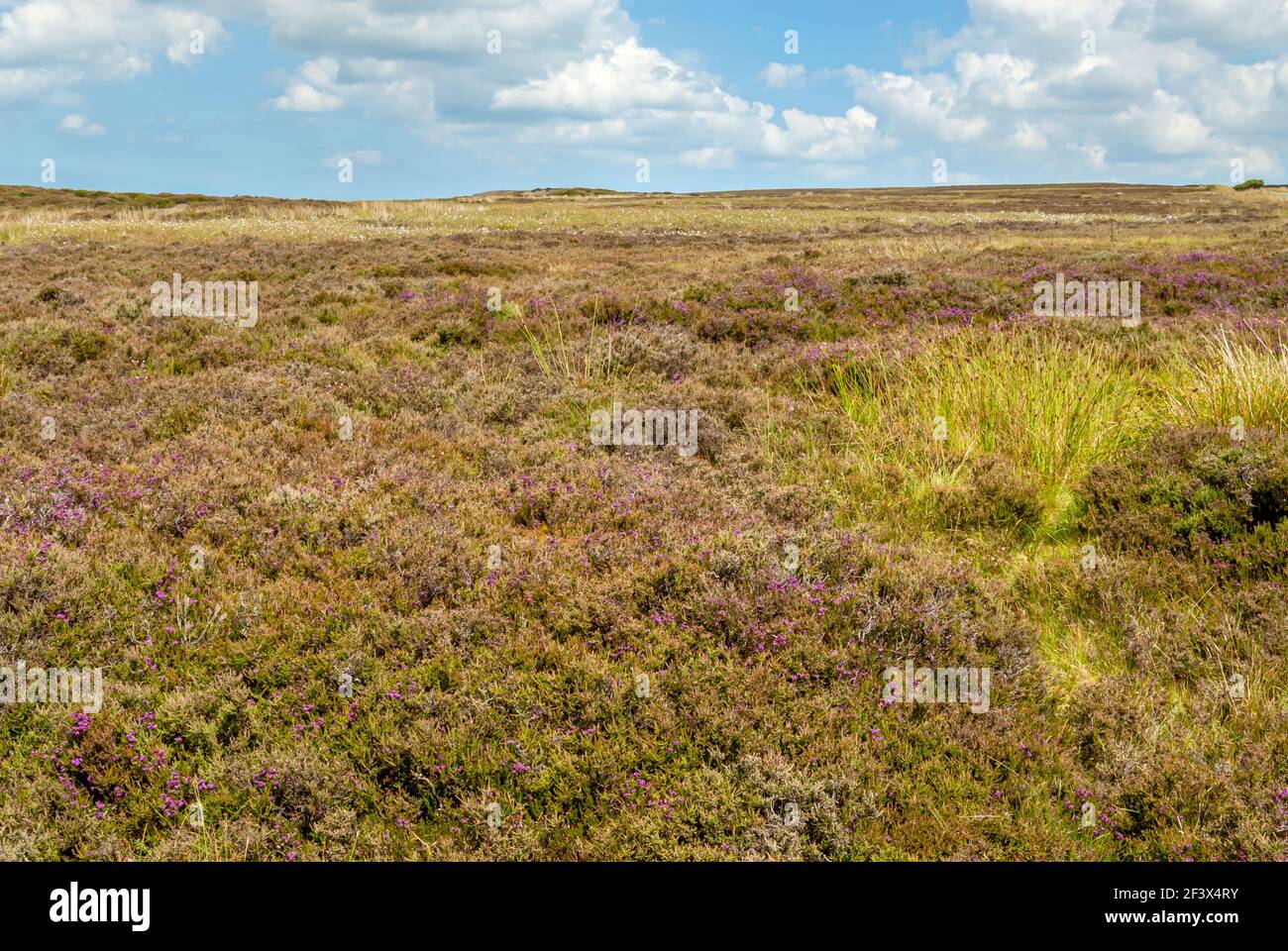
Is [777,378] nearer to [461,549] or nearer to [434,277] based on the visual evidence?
[461,549]

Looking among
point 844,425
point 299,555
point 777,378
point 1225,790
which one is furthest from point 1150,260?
point 299,555

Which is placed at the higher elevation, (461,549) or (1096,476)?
(1096,476)

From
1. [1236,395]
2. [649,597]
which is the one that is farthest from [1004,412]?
[649,597]

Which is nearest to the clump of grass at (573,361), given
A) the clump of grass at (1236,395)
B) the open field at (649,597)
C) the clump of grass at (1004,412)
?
the open field at (649,597)

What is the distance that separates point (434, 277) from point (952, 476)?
14.7 metres

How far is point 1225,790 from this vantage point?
3.65 meters

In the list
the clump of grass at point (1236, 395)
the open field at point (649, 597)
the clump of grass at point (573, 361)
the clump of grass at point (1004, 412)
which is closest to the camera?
the open field at point (649, 597)

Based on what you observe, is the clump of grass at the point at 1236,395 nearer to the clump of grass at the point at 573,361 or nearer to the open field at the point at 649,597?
the open field at the point at 649,597

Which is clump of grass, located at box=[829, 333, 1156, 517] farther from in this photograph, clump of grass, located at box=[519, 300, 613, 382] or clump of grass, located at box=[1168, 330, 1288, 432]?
clump of grass, located at box=[519, 300, 613, 382]

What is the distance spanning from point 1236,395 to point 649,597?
607 cm

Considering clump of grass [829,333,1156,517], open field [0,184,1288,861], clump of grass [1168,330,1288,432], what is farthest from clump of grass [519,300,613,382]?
clump of grass [1168,330,1288,432]

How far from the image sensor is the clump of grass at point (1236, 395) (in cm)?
709

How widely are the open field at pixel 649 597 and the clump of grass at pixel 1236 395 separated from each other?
34mm

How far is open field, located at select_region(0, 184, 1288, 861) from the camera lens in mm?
3783
